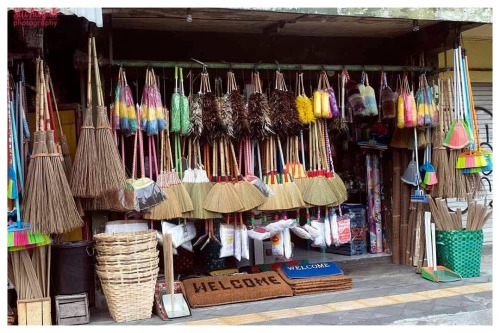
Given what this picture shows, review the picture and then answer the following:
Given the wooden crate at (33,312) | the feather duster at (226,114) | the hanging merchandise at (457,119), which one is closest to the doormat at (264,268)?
the feather duster at (226,114)

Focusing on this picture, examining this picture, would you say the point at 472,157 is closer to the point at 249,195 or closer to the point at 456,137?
the point at 456,137

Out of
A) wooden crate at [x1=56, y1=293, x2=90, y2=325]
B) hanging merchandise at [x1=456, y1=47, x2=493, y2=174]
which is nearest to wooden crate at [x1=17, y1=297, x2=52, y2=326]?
wooden crate at [x1=56, y1=293, x2=90, y2=325]

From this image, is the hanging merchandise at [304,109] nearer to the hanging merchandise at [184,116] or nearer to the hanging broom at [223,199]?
the hanging broom at [223,199]

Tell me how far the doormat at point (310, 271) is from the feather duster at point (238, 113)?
164 centimetres

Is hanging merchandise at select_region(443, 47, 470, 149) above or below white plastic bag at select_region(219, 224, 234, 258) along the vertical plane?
above

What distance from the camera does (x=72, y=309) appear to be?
5445 mm

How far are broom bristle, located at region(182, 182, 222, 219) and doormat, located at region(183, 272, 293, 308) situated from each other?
0.72m

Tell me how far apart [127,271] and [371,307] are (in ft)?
7.58

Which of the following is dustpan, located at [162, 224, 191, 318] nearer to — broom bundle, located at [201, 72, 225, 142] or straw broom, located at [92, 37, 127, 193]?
straw broom, located at [92, 37, 127, 193]

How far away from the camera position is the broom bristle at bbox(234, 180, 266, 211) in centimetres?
640

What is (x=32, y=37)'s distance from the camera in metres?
5.56

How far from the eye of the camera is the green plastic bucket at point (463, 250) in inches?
267

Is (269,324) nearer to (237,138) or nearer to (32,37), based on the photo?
(237,138)

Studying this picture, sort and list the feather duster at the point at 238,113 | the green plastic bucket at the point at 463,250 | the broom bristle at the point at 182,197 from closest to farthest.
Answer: the broom bristle at the point at 182,197, the feather duster at the point at 238,113, the green plastic bucket at the point at 463,250
